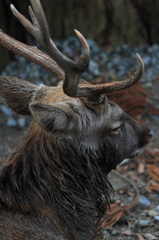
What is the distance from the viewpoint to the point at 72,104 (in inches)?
117

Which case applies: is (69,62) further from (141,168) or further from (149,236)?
(141,168)

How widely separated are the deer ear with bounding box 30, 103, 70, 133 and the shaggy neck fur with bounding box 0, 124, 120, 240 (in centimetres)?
29

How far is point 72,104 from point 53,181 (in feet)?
1.98

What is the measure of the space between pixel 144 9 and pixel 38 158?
5.62m

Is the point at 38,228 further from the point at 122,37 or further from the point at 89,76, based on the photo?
the point at 122,37

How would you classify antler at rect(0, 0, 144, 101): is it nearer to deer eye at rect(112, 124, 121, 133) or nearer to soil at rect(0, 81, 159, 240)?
deer eye at rect(112, 124, 121, 133)

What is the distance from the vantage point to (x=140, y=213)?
4.43 m

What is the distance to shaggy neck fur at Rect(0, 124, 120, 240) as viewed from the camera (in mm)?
3006

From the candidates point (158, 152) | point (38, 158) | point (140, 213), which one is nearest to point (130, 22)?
point (158, 152)

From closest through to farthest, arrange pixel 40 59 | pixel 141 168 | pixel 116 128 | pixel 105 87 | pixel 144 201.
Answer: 1. pixel 105 87
2. pixel 116 128
3. pixel 40 59
4. pixel 144 201
5. pixel 141 168

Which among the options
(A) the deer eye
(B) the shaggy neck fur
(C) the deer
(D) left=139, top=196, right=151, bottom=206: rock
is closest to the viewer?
(C) the deer

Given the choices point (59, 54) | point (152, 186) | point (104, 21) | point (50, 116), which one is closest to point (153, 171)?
point (152, 186)

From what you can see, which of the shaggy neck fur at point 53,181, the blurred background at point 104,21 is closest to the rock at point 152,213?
the shaggy neck fur at point 53,181

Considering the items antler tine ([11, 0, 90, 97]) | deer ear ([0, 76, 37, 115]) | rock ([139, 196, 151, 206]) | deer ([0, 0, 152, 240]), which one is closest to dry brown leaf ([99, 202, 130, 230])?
rock ([139, 196, 151, 206])
